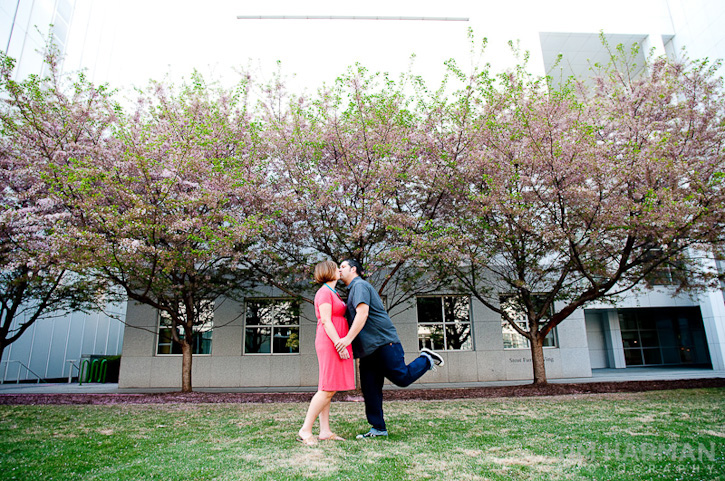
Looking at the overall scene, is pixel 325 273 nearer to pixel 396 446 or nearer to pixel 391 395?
pixel 396 446

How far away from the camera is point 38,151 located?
383 inches

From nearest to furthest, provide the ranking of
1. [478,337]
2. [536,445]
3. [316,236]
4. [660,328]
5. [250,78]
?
1. [536,445]
2. [316,236]
3. [250,78]
4. [478,337]
5. [660,328]

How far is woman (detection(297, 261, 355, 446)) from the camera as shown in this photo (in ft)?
13.3

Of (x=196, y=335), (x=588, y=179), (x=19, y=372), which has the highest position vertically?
(x=588, y=179)

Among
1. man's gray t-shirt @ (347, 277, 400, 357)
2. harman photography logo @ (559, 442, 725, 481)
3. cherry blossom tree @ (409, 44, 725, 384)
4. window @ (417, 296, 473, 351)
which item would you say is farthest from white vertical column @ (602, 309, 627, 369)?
man's gray t-shirt @ (347, 277, 400, 357)

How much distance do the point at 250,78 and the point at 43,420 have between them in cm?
873

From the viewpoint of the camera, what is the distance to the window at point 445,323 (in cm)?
1546

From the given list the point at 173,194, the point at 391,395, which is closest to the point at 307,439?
the point at 391,395

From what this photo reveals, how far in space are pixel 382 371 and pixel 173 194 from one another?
6.77 metres

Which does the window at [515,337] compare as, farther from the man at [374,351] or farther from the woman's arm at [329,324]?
the woman's arm at [329,324]

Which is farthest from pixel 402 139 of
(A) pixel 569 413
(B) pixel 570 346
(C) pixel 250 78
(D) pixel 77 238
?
(B) pixel 570 346

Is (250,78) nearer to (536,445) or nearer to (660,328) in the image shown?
(536,445)

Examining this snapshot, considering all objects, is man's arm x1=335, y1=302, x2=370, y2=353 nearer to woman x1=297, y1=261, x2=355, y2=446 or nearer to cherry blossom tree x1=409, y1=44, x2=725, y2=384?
woman x1=297, y1=261, x2=355, y2=446

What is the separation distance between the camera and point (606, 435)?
435 cm
